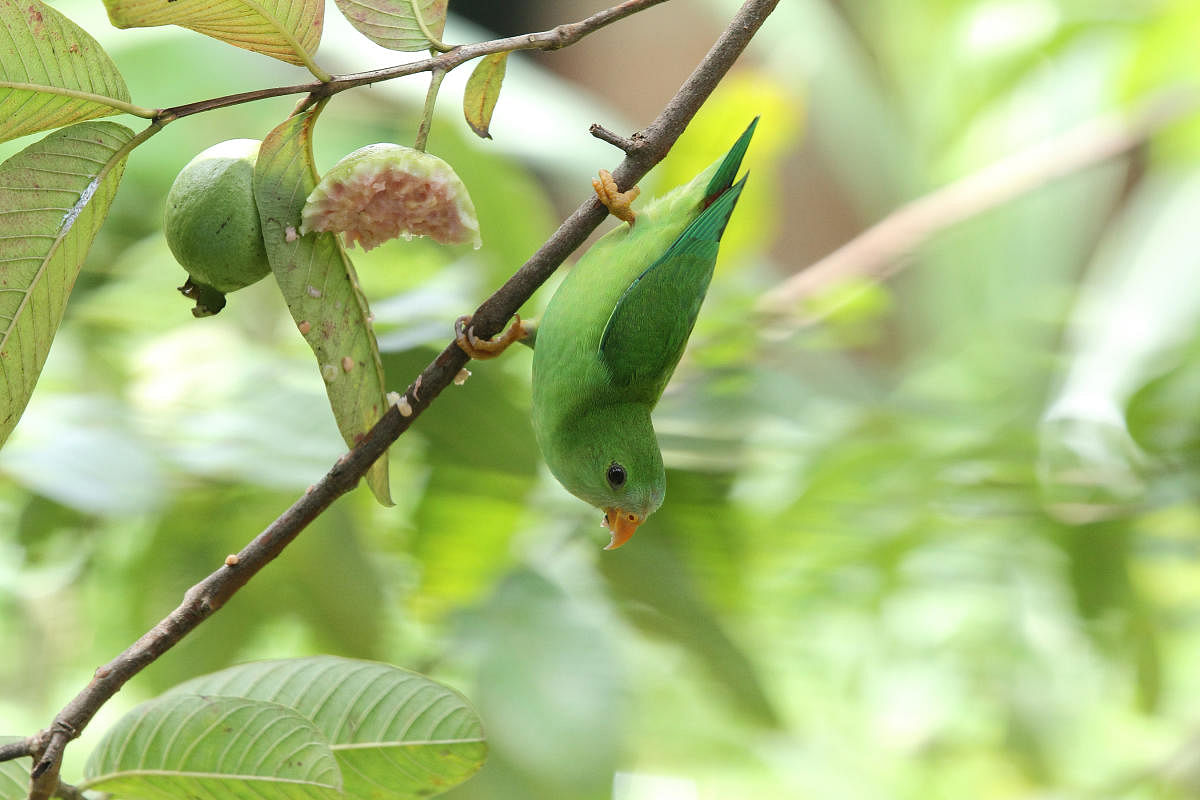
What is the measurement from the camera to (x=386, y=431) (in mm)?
486

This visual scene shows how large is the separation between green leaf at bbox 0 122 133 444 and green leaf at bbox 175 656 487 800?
194 millimetres

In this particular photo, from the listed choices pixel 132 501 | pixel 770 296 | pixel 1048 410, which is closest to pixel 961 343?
pixel 1048 410

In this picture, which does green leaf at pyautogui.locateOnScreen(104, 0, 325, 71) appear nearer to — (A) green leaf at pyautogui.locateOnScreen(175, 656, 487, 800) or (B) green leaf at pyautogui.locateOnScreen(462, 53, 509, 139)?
(B) green leaf at pyautogui.locateOnScreen(462, 53, 509, 139)

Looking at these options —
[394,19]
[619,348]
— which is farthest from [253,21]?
[619,348]

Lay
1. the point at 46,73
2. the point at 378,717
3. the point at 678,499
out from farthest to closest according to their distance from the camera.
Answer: the point at 678,499 → the point at 378,717 → the point at 46,73

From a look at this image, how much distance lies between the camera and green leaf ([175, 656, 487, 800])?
0.53 metres

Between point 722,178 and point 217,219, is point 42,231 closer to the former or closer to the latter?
point 217,219

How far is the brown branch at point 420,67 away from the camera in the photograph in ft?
1.47

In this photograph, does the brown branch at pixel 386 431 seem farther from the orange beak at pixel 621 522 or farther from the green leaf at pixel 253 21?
the orange beak at pixel 621 522

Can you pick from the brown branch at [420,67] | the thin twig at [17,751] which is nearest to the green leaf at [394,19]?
the brown branch at [420,67]

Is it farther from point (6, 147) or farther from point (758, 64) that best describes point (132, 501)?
point (758, 64)

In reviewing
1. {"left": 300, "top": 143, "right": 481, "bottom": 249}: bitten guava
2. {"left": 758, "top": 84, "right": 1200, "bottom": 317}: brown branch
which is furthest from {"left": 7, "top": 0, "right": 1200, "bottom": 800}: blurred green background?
{"left": 300, "top": 143, "right": 481, "bottom": 249}: bitten guava

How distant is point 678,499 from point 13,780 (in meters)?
0.73

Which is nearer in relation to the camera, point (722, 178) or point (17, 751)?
point (17, 751)
